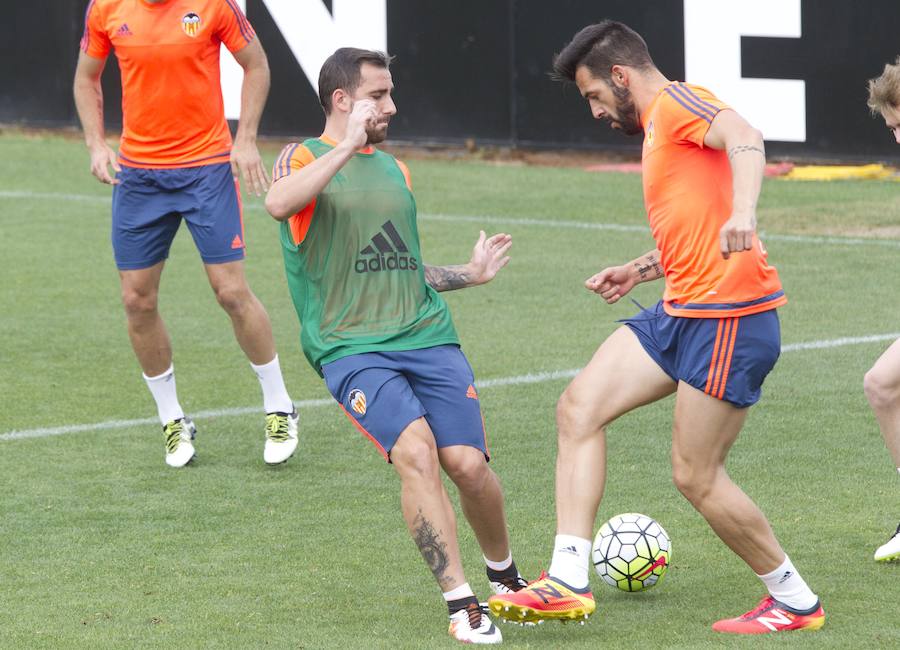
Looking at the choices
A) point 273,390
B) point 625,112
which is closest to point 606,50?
point 625,112

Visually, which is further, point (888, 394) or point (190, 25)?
point (190, 25)

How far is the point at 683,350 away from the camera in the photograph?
5551 mm

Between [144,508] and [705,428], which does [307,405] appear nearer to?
[144,508]

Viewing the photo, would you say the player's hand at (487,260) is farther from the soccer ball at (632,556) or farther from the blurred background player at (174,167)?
the blurred background player at (174,167)

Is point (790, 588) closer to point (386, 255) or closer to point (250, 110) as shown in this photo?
point (386, 255)

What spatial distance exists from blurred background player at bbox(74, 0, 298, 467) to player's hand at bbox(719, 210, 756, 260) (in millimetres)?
3628

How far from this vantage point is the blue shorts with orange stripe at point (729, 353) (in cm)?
545

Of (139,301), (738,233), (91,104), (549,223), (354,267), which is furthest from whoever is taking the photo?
(549,223)

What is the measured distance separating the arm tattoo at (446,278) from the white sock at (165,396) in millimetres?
2434

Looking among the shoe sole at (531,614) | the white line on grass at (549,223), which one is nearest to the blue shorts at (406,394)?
the shoe sole at (531,614)

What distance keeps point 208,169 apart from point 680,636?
3.86 metres

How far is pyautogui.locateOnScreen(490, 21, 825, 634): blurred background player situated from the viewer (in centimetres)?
545

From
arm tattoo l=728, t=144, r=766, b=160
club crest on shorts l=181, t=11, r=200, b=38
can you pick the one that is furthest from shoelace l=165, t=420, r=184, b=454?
arm tattoo l=728, t=144, r=766, b=160

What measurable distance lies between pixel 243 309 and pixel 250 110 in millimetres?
1000
